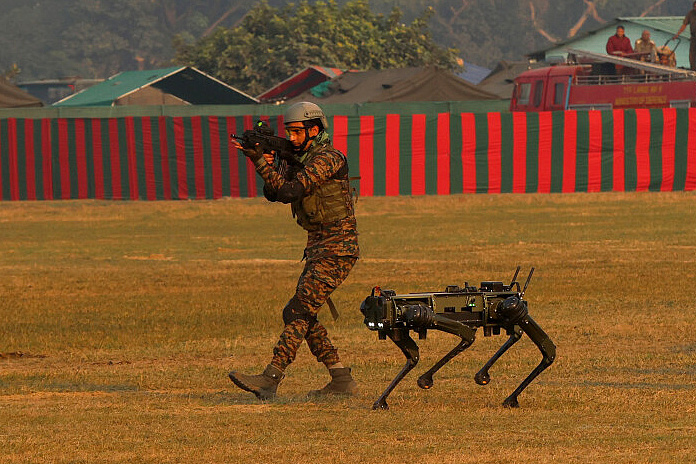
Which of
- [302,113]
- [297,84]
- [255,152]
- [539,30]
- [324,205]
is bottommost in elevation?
[297,84]

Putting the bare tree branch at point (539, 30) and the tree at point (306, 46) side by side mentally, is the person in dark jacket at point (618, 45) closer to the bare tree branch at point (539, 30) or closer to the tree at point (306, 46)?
the tree at point (306, 46)

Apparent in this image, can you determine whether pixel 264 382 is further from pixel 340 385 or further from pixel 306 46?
pixel 306 46

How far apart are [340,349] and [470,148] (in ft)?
67.2

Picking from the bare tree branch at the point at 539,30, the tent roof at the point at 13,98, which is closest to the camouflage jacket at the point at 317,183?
the tent roof at the point at 13,98

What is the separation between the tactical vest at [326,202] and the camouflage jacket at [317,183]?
0.10 ft

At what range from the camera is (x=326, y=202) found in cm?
938

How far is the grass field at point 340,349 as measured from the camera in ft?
25.2

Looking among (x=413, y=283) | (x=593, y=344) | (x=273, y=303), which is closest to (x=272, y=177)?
(x=593, y=344)

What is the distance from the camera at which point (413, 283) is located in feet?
59.8

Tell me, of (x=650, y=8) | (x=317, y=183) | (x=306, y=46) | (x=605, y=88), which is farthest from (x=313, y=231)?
(x=650, y=8)

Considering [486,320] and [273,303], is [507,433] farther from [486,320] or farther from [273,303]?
[273,303]

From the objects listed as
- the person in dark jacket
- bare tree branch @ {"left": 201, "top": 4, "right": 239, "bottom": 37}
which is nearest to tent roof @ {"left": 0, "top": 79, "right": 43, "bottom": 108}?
the person in dark jacket

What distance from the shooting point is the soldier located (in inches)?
365

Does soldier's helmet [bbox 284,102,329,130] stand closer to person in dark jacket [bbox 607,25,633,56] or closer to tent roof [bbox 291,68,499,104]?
person in dark jacket [bbox 607,25,633,56]
